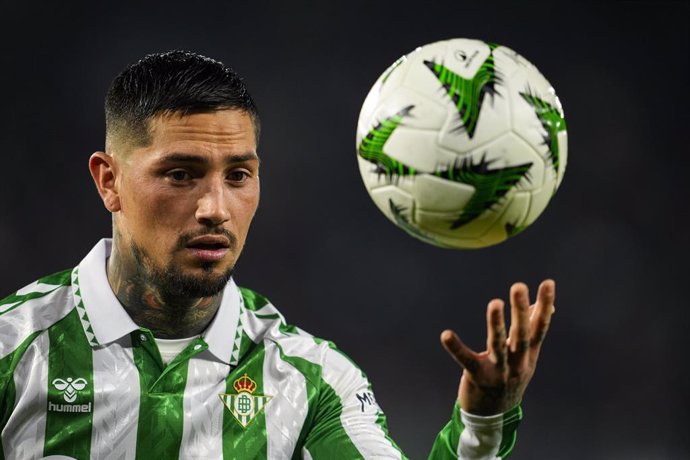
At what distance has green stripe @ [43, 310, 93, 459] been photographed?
2.62 meters

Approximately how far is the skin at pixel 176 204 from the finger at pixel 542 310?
0.19 m

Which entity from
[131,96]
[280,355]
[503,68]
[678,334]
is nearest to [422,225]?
[503,68]

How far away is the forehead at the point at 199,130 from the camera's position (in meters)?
2.66

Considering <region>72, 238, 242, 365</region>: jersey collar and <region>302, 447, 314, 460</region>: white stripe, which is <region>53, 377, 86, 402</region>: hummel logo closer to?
<region>72, 238, 242, 365</region>: jersey collar

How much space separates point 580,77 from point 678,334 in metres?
1.57

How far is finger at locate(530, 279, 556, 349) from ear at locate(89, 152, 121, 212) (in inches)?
48.7

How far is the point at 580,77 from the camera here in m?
5.63

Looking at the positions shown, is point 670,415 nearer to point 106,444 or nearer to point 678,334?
point 678,334

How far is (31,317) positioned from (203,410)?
545 millimetres

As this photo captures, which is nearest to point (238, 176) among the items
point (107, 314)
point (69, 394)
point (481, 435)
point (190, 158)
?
point (190, 158)

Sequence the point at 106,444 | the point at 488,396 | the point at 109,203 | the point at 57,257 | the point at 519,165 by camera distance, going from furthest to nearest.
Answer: the point at 57,257
the point at 109,203
the point at 106,444
the point at 488,396
the point at 519,165

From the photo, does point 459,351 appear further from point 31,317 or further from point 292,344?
point 31,317

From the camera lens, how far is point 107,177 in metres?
2.84

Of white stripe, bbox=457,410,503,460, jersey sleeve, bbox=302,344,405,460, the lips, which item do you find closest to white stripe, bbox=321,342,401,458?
jersey sleeve, bbox=302,344,405,460
